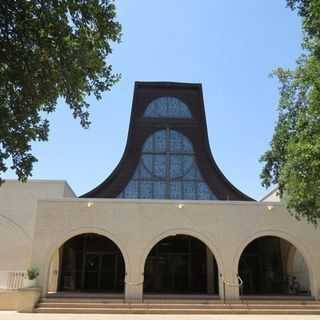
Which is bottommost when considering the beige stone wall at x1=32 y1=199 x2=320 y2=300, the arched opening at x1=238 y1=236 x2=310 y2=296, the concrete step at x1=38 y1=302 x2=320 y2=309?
the concrete step at x1=38 y1=302 x2=320 y2=309

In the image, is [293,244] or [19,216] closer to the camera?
[293,244]

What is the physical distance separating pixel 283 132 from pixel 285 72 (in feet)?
6.89

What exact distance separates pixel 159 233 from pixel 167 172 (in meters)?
9.14

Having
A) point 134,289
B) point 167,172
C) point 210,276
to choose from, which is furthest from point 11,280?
point 167,172

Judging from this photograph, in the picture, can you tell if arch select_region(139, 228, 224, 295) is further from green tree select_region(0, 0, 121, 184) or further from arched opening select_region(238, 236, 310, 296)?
green tree select_region(0, 0, 121, 184)

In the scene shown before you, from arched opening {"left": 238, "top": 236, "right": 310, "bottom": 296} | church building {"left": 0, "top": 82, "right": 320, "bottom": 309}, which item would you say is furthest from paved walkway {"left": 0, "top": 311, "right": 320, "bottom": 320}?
arched opening {"left": 238, "top": 236, "right": 310, "bottom": 296}

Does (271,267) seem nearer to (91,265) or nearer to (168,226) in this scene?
(168,226)

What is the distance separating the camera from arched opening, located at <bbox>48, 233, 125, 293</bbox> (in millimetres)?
16906

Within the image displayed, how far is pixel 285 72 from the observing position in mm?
12484

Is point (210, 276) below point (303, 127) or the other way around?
below

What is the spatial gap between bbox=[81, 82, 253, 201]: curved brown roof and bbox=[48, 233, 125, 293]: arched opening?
15.4 ft

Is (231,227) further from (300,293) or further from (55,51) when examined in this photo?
(55,51)

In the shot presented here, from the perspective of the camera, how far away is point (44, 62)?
650 cm

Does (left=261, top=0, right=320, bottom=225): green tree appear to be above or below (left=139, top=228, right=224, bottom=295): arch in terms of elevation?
above
